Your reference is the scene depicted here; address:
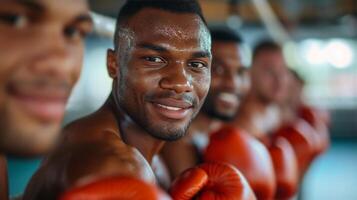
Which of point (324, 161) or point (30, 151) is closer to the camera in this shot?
point (30, 151)

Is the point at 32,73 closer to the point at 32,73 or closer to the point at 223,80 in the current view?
the point at 32,73

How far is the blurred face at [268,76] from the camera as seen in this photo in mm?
3662

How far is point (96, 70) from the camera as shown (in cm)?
980

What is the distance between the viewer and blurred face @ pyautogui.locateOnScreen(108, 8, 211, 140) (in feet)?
4.27

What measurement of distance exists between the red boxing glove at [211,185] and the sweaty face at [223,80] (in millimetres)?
875

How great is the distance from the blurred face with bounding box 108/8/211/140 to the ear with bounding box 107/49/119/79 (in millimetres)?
55

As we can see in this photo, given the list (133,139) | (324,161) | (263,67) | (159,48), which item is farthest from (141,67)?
(324,161)

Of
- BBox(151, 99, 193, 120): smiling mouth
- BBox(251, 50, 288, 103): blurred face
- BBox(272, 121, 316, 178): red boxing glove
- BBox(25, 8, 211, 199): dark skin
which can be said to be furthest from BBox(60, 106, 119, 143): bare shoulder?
BBox(251, 50, 288, 103): blurred face

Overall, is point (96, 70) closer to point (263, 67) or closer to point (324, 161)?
point (324, 161)

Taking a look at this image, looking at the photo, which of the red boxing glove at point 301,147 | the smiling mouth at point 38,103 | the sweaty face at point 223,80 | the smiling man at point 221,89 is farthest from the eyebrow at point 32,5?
the red boxing glove at point 301,147

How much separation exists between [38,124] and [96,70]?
900 cm

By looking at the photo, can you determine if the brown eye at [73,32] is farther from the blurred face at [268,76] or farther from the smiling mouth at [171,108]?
the blurred face at [268,76]

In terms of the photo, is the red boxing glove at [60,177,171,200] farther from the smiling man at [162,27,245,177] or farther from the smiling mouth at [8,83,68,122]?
the smiling man at [162,27,245,177]

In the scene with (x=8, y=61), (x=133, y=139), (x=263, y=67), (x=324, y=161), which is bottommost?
(x=324, y=161)
